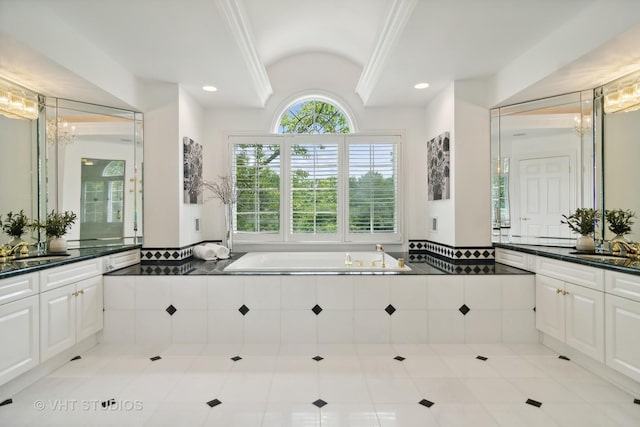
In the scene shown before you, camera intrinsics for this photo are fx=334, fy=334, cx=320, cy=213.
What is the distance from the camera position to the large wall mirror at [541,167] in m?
2.97

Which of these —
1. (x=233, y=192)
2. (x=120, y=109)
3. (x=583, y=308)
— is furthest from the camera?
(x=233, y=192)

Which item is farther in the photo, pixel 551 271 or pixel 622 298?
pixel 551 271

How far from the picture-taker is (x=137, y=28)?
93.6 inches

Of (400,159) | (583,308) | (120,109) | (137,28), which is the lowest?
(583,308)

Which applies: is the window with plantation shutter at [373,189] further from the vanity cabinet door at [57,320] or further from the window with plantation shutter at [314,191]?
the vanity cabinet door at [57,320]

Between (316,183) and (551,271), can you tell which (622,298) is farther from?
(316,183)

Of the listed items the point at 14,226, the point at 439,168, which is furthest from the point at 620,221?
the point at 14,226

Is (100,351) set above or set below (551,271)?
below

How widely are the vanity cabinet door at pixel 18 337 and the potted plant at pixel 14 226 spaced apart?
809 mm

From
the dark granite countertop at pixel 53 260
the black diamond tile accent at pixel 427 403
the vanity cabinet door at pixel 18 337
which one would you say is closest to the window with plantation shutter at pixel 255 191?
the dark granite countertop at pixel 53 260

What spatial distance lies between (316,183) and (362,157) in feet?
2.14

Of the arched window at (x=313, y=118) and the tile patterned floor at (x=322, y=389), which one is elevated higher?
the arched window at (x=313, y=118)

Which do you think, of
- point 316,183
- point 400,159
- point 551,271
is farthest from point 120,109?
point 551,271

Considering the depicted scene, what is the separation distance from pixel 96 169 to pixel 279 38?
225 centimetres
